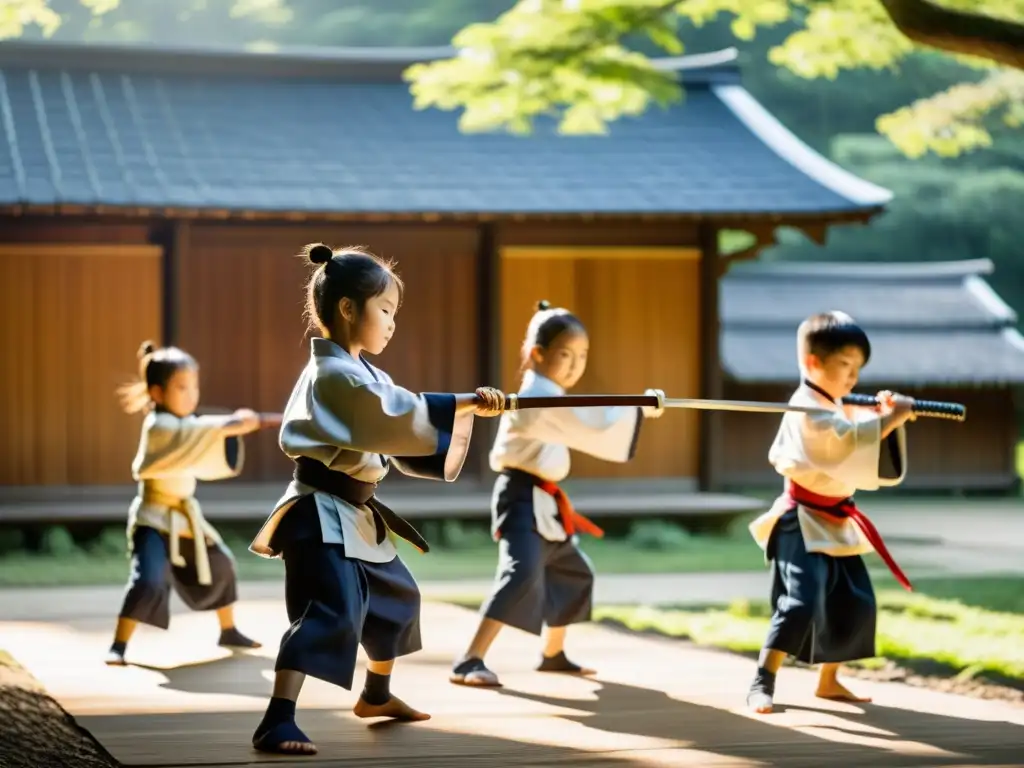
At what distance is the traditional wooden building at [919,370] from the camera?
18.7m

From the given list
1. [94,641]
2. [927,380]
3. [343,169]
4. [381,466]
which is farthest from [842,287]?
[381,466]

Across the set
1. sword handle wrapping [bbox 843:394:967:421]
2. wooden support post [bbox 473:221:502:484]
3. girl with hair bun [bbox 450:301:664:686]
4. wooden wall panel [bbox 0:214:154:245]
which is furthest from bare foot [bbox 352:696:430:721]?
wooden wall panel [bbox 0:214:154:245]

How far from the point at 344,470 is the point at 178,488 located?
235 cm

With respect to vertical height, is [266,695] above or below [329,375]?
below

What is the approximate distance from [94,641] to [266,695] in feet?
6.28

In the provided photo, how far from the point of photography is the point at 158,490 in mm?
7223

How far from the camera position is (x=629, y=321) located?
47.4 feet

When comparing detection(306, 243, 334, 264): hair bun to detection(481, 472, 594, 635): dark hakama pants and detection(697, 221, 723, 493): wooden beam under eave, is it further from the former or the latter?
detection(697, 221, 723, 493): wooden beam under eave

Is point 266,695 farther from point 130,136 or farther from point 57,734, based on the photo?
point 130,136

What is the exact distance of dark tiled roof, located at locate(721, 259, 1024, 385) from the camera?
18828 millimetres

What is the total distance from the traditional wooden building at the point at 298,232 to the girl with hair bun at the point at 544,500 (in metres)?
6.93

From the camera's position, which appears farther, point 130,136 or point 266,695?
point 130,136

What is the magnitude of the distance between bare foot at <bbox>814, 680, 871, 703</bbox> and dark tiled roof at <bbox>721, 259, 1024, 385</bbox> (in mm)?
12494

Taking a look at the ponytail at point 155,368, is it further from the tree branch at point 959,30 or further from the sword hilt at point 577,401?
the tree branch at point 959,30
